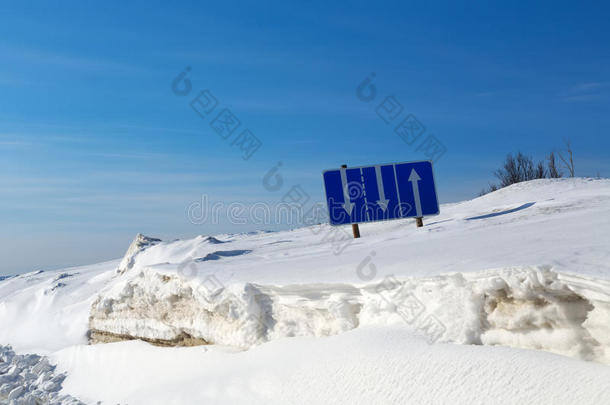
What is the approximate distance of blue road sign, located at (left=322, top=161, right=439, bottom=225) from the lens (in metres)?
6.56

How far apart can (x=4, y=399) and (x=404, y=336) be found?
4.24 m

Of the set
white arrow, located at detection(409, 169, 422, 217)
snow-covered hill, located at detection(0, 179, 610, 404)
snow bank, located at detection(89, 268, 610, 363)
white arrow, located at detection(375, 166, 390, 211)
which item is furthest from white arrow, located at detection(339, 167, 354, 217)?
snow bank, located at detection(89, 268, 610, 363)

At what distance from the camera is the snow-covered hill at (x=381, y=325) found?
7.84 ft

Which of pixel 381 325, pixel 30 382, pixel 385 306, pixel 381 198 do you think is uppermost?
pixel 381 198

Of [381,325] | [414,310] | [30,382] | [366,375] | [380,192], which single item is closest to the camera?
[366,375]

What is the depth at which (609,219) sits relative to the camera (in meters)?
3.63

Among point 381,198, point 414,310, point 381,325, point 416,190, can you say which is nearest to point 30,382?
point 381,325

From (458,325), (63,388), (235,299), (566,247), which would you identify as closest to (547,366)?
(458,325)

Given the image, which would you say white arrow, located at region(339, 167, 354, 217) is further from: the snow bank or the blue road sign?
the snow bank

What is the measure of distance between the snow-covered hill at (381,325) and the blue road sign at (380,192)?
0.94 m

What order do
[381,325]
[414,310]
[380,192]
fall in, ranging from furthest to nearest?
[380,192] → [381,325] → [414,310]

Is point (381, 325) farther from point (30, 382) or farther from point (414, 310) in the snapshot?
point (30, 382)

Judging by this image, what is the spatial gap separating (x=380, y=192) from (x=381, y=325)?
3599 millimetres

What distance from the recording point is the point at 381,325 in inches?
125
